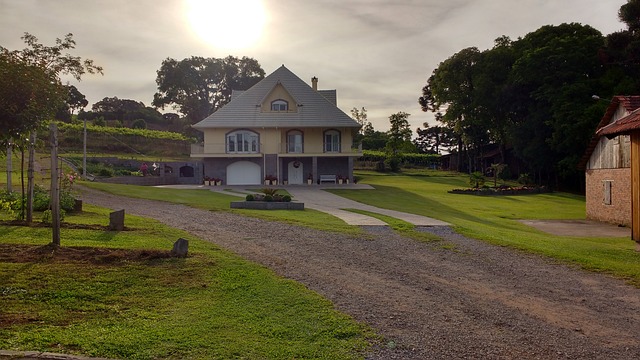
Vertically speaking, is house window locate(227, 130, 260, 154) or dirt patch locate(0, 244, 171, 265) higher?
house window locate(227, 130, 260, 154)

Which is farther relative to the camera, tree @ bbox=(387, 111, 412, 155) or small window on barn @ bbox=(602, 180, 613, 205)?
tree @ bbox=(387, 111, 412, 155)

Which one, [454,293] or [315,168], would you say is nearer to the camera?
[454,293]

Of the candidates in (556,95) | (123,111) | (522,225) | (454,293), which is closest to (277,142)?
(522,225)

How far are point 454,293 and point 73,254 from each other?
286 inches

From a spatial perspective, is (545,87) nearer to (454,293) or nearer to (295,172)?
(295,172)

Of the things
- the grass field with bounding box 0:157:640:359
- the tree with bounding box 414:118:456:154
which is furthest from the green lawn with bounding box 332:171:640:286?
the tree with bounding box 414:118:456:154

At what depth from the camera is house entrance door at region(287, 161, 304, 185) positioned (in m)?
43.8

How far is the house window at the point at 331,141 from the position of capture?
141 feet

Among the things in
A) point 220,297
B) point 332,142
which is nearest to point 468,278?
point 220,297

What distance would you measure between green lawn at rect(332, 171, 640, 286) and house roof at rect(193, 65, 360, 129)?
915cm

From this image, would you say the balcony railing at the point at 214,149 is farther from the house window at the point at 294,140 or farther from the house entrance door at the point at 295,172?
the house entrance door at the point at 295,172

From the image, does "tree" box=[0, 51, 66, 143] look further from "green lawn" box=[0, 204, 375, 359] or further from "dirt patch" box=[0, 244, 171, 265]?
"green lawn" box=[0, 204, 375, 359]

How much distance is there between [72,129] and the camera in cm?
5144

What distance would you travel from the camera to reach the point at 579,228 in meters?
22.6
